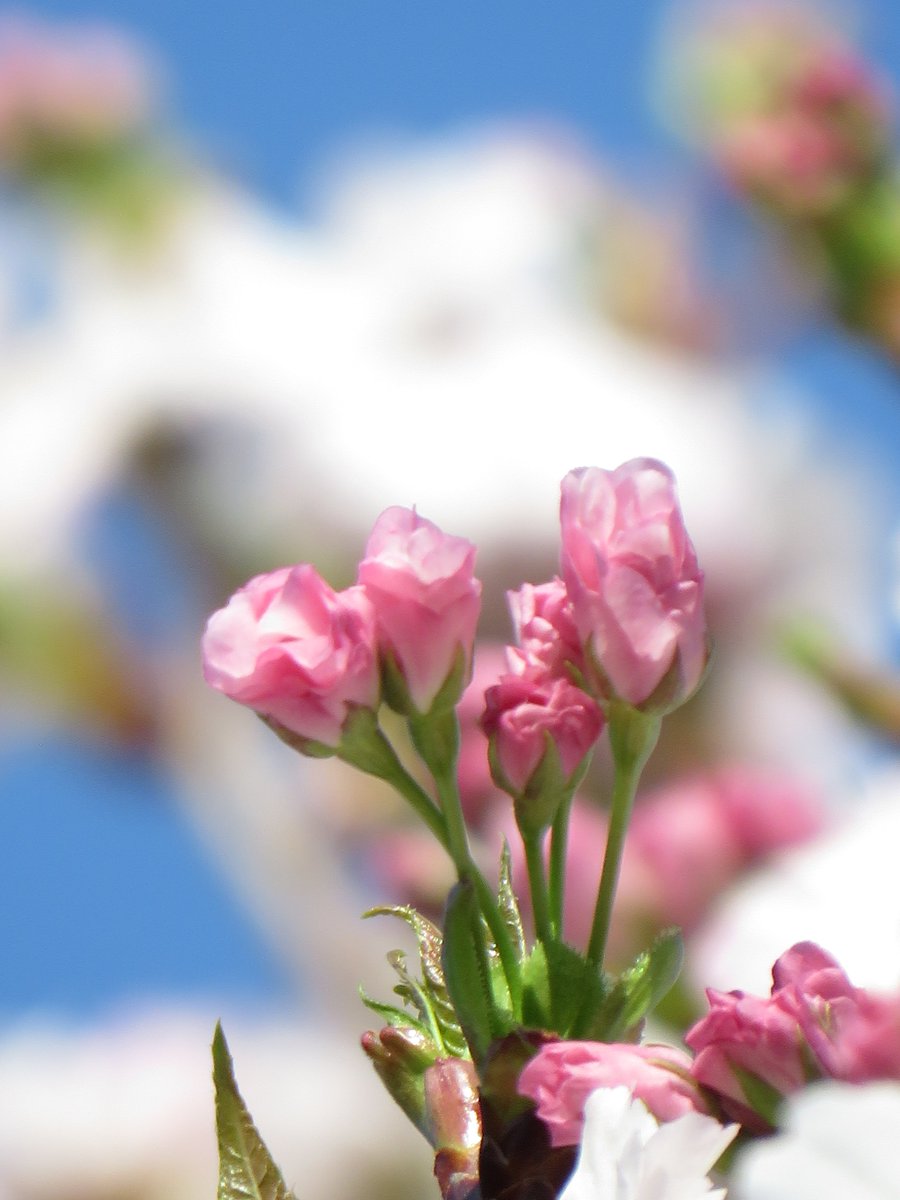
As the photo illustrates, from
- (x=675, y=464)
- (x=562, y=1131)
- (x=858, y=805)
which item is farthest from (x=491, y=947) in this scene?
(x=675, y=464)

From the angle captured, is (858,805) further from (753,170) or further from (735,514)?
(735,514)

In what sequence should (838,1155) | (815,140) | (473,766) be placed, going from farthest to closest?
(815,140) → (473,766) → (838,1155)

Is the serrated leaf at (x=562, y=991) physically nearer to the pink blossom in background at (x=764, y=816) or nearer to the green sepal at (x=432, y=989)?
the green sepal at (x=432, y=989)

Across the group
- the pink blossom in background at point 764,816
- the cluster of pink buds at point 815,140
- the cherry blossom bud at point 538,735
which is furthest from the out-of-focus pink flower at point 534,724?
the cluster of pink buds at point 815,140

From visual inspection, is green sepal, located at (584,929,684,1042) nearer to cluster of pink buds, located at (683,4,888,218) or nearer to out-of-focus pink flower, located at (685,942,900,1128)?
out-of-focus pink flower, located at (685,942,900,1128)

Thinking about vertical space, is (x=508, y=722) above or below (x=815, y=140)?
below

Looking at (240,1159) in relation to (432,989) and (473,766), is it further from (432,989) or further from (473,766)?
(473,766)

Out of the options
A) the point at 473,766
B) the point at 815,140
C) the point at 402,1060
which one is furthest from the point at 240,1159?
the point at 815,140
